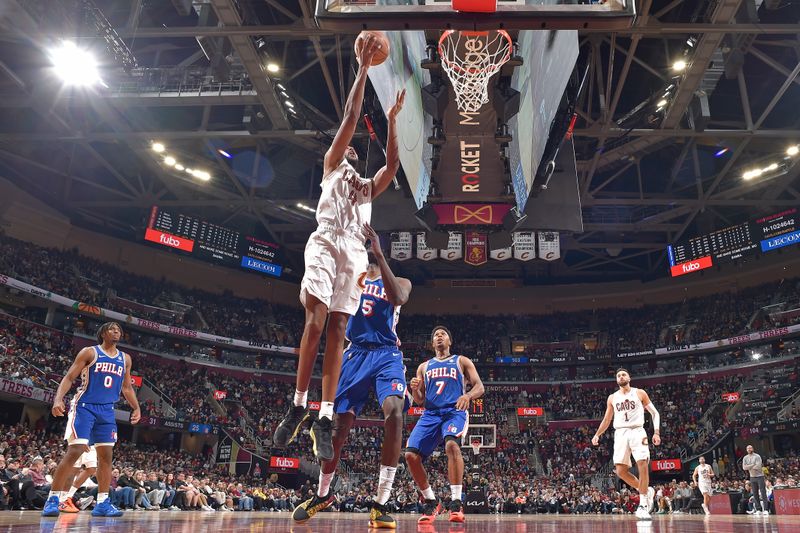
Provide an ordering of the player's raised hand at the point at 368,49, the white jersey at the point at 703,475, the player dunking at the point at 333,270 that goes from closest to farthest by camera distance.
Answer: the player dunking at the point at 333,270 < the player's raised hand at the point at 368,49 < the white jersey at the point at 703,475

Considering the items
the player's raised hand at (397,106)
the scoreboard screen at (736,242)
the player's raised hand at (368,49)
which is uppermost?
the scoreboard screen at (736,242)

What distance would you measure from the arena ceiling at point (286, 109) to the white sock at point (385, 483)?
11.8 metres

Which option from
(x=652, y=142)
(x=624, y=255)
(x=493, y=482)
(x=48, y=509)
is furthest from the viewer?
(x=624, y=255)

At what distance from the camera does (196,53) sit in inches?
747

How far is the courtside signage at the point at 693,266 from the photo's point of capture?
24.8 metres

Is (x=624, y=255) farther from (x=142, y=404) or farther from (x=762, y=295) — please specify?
(x=142, y=404)

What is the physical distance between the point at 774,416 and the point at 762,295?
8.22m

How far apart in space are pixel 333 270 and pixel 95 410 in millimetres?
3928

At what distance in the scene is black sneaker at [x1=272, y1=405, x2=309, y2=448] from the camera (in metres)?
3.79

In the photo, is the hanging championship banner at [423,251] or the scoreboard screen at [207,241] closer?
the hanging championship banner at [423,251]

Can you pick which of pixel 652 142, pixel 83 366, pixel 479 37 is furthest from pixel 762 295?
pixel 83 366

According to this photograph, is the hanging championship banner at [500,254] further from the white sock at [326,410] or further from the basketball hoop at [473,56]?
the white sock at [326,410]

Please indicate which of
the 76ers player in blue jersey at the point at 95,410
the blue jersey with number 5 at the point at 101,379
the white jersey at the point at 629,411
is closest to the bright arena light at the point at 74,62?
the 76ers player in blue jersey at the point at 95,410

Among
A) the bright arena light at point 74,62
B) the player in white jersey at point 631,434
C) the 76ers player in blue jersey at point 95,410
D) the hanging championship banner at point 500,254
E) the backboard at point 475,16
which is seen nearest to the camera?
the backboard at point 475,16
